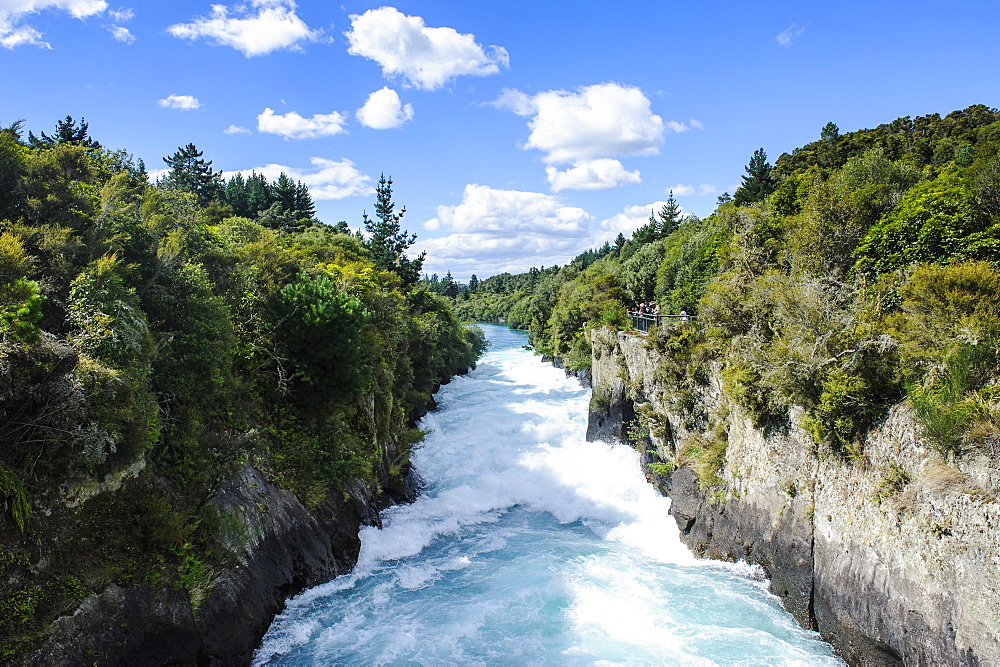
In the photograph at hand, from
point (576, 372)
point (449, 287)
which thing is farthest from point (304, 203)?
point (449, 287)

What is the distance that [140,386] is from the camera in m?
8.28

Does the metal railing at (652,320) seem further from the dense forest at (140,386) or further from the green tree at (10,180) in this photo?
the green tree at (10,180)

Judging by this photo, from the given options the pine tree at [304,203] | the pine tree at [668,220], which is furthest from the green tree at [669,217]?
the pine tree at [304,203]

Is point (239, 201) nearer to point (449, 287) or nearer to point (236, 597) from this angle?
point (236, 597)

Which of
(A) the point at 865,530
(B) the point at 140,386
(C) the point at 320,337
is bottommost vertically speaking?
(A) the point at 865,530

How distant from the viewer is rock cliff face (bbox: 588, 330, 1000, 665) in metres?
7.46

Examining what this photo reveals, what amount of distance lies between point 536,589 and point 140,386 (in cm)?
1029

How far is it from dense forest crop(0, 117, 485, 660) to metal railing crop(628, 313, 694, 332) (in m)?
11.6

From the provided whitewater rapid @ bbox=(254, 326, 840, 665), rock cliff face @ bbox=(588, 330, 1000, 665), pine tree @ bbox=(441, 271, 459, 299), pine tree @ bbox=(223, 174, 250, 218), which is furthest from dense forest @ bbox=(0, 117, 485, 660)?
pine tree @ bbox=(441, 271, 459, 299)

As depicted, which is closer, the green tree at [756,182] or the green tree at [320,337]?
the green tree at [320,337]

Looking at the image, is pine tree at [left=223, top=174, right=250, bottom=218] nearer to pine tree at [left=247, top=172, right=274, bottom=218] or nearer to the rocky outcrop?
pine tree at [left=247, top=172, right=274, bottom=218]

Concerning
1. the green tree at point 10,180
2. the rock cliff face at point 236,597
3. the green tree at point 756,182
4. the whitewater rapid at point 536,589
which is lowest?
the whitewater rapid at point 536,589

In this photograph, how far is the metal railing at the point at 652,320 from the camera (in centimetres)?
1929

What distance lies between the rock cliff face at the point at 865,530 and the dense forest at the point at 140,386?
11138 mm
